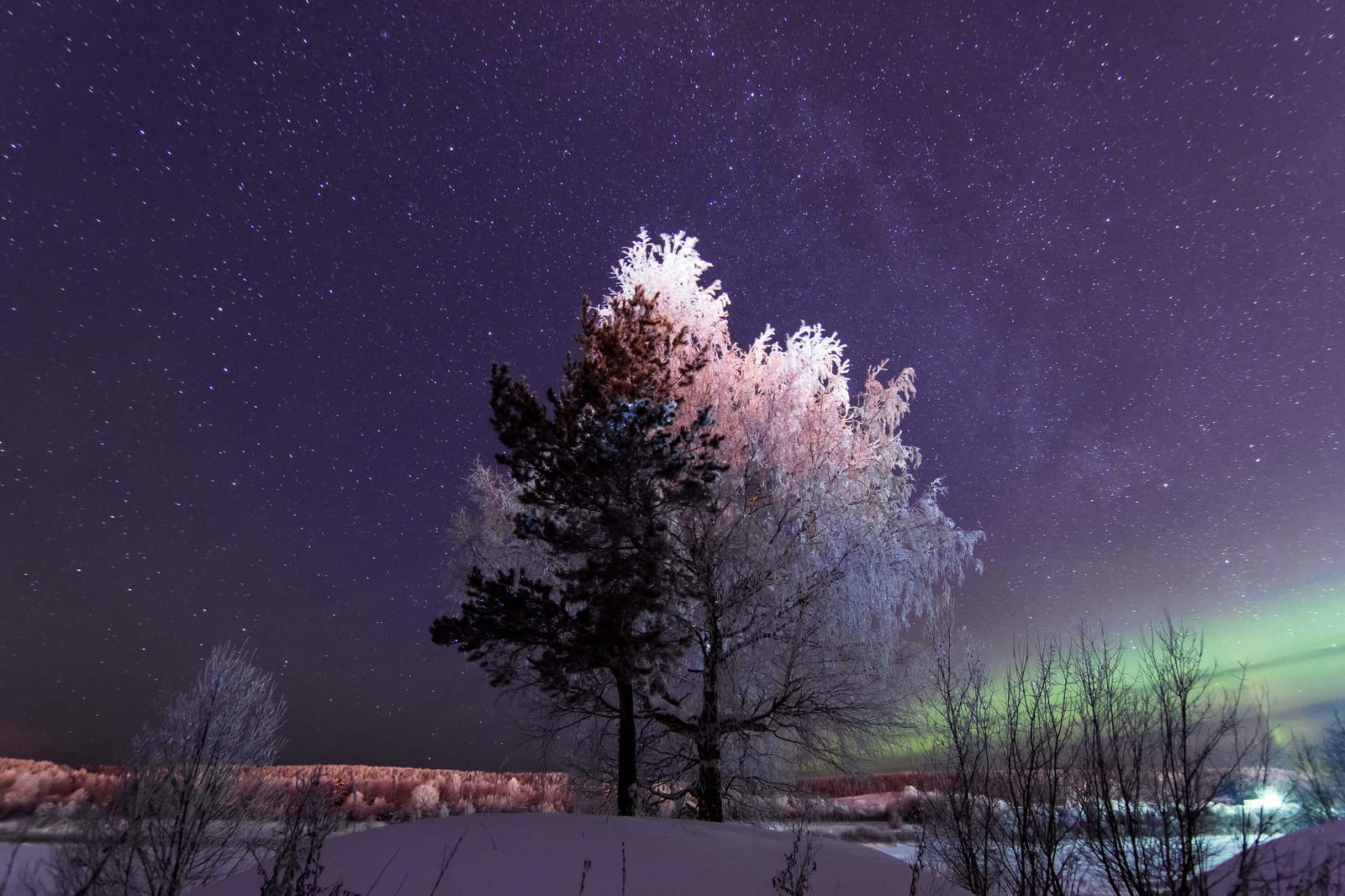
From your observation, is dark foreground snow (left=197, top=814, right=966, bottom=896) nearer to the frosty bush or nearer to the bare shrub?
the bare shrub

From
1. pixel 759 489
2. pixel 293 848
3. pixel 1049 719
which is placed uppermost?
pixel 759 489

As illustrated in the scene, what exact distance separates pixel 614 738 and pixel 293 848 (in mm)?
11334

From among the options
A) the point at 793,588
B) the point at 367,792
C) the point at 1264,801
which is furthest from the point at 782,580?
the point at 367,792

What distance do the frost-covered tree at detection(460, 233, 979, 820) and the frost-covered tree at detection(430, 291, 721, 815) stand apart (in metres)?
0.69

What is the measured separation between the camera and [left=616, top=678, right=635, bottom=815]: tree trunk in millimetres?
10207

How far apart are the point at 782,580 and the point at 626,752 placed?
4236 millimetres

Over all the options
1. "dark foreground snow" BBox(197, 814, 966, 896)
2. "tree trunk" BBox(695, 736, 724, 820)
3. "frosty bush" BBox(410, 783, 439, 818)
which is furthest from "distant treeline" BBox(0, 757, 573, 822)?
"dark foreground snow" BBox(197, 814, 966, 896)

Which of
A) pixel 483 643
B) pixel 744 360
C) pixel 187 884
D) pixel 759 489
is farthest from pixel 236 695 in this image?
pixel 744 360

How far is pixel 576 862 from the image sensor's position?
457 centimetres

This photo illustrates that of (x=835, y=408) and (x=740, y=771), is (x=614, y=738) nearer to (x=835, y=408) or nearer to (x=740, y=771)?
(x=740, y=771)

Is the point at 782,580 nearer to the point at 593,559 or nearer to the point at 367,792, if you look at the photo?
the point at 593,559

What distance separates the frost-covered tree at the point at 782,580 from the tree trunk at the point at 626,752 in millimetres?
727

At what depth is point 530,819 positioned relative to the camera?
567 cm

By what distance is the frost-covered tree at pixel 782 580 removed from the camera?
12.4m
